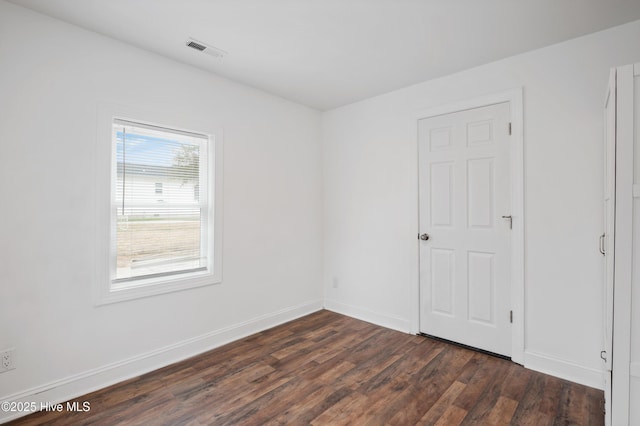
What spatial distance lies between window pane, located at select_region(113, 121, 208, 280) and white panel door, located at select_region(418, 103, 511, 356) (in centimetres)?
230

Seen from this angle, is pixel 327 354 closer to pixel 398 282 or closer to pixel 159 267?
pixel 398 282

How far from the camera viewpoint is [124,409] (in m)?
2.07

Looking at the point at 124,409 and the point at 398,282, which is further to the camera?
the point at 398,282

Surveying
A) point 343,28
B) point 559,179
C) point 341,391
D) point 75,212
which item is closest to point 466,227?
point 559,179

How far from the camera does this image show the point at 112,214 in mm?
2465

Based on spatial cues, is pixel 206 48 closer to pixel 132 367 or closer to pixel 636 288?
pixel 132 367

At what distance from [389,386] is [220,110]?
9.45ft

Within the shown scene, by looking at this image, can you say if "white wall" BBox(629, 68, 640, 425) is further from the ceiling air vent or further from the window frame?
the window frame

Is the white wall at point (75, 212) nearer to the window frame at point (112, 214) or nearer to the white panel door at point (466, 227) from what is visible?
the window frame at point (112, 214)

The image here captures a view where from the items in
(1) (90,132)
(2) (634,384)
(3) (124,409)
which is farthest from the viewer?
(1) (90,132)

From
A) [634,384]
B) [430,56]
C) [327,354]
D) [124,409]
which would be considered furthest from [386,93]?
[124,409]

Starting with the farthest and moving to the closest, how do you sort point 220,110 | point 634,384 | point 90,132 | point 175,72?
point 220,110 → point 175,72 → point 90,132 → point 634,384

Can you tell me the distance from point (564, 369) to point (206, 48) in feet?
12.6

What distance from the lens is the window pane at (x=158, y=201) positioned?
2.56 metres
